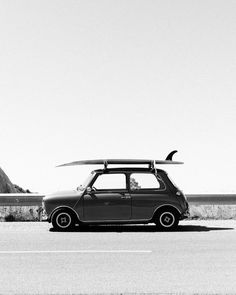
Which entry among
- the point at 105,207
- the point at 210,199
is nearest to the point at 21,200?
the point at 105,207

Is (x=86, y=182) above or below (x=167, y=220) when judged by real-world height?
above

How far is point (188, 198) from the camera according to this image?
1706 centimetres

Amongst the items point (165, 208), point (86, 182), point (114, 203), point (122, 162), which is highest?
point (122, 162)

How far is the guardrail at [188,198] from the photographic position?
16938 mm

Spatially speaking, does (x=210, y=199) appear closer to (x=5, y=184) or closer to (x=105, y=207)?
(x=105, y=207)

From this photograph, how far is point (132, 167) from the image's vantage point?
14.3 m

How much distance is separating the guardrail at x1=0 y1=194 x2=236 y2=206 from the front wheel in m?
2.88

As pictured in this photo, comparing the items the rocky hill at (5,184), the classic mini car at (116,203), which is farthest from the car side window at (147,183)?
the rocky hill at (5,184)

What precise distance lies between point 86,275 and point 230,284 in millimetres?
1859

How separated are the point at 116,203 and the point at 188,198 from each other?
352 cm

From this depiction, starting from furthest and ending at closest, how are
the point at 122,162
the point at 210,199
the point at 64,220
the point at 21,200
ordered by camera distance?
the point at 210,199 < the point at 21,200 < the point at 122,162 < the point at 64,220

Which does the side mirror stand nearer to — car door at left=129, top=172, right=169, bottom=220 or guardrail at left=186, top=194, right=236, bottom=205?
car door at left=129, top=172, right=169, bottom=220

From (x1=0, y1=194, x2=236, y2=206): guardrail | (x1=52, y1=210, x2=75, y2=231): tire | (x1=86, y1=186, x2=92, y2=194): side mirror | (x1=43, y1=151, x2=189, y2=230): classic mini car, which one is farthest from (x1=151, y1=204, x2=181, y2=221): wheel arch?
A: (x1=0, y1=194, x2=236, y2=206): guardrail

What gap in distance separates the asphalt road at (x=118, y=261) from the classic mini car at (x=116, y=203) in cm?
32
